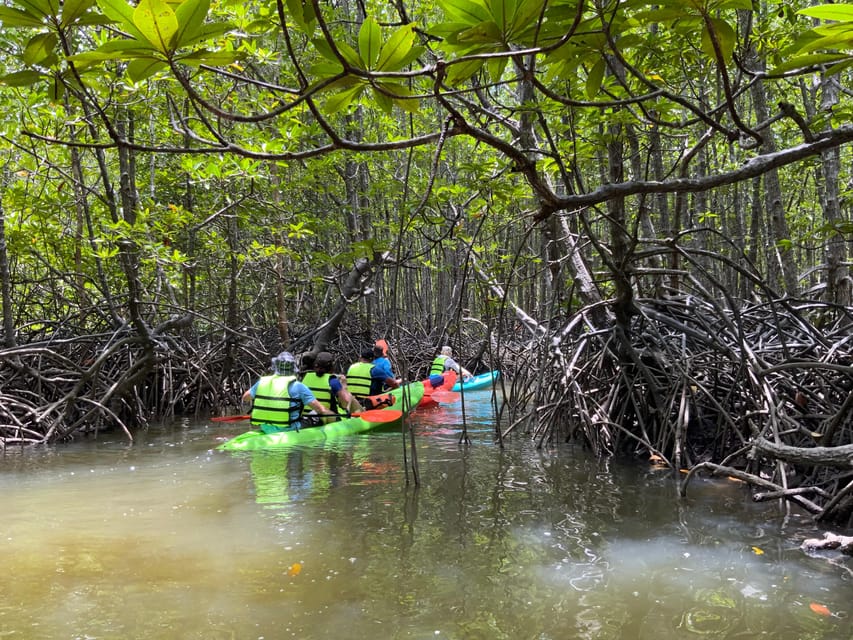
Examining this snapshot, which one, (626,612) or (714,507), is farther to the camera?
(714,507)

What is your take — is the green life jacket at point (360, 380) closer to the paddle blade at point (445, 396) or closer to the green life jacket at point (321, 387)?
the green life jacket at point (321, 387)

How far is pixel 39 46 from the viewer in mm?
1305

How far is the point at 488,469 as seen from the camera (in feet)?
14.7

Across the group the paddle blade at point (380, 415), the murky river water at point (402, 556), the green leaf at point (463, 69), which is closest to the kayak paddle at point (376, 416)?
the paddle blade at point (380, 415)

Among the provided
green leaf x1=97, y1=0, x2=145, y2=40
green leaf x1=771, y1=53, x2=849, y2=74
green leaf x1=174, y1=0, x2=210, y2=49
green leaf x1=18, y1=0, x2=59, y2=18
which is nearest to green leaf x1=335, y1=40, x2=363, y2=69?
green leaf x1=174, y1=0, x2=210, y2=49

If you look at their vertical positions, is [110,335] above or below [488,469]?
above

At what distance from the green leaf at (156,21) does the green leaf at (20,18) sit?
0.22 metres

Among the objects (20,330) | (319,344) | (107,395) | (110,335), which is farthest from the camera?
(319,344)

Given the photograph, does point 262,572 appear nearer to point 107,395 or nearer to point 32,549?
point 32,549

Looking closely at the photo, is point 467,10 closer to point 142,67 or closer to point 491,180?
point 142,67

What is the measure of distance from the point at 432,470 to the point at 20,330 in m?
5.36

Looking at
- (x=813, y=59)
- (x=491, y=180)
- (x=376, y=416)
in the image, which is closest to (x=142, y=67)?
(x=813, y=59)

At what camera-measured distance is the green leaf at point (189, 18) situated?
3.62 feet

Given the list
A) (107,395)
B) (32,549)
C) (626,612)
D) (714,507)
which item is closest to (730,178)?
(626,612)
